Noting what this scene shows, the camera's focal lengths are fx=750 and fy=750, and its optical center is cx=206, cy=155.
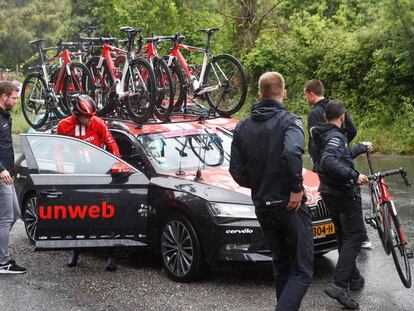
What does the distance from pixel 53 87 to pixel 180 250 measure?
468cm

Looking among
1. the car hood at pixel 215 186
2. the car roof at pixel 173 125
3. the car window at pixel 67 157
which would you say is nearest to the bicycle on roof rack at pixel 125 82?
the car roof at pixel 173 125

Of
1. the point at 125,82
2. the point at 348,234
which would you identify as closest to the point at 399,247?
the point at 348,234

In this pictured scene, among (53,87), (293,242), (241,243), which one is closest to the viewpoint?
(293,242)

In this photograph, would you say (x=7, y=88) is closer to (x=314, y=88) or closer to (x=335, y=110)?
(x=314, y=88)

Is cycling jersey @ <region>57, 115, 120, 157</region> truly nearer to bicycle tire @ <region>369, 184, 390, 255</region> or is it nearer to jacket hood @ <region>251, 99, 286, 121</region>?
bicycle tire @ <region>369, 184, 390, 255</region>

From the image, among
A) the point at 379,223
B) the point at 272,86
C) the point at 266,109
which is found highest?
the point at 272,86

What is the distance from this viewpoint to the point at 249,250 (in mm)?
6957

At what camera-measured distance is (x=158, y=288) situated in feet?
23.8

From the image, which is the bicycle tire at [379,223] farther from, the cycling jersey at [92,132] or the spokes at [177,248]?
the cycling jersey at [92,132]

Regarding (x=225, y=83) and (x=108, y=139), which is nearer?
(x=108, y=139)

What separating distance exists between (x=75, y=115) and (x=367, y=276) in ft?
11.6

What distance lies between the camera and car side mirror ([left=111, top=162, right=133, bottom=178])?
25.4 feet

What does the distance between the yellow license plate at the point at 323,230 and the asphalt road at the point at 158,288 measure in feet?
1.56

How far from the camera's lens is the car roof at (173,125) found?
841 cm
